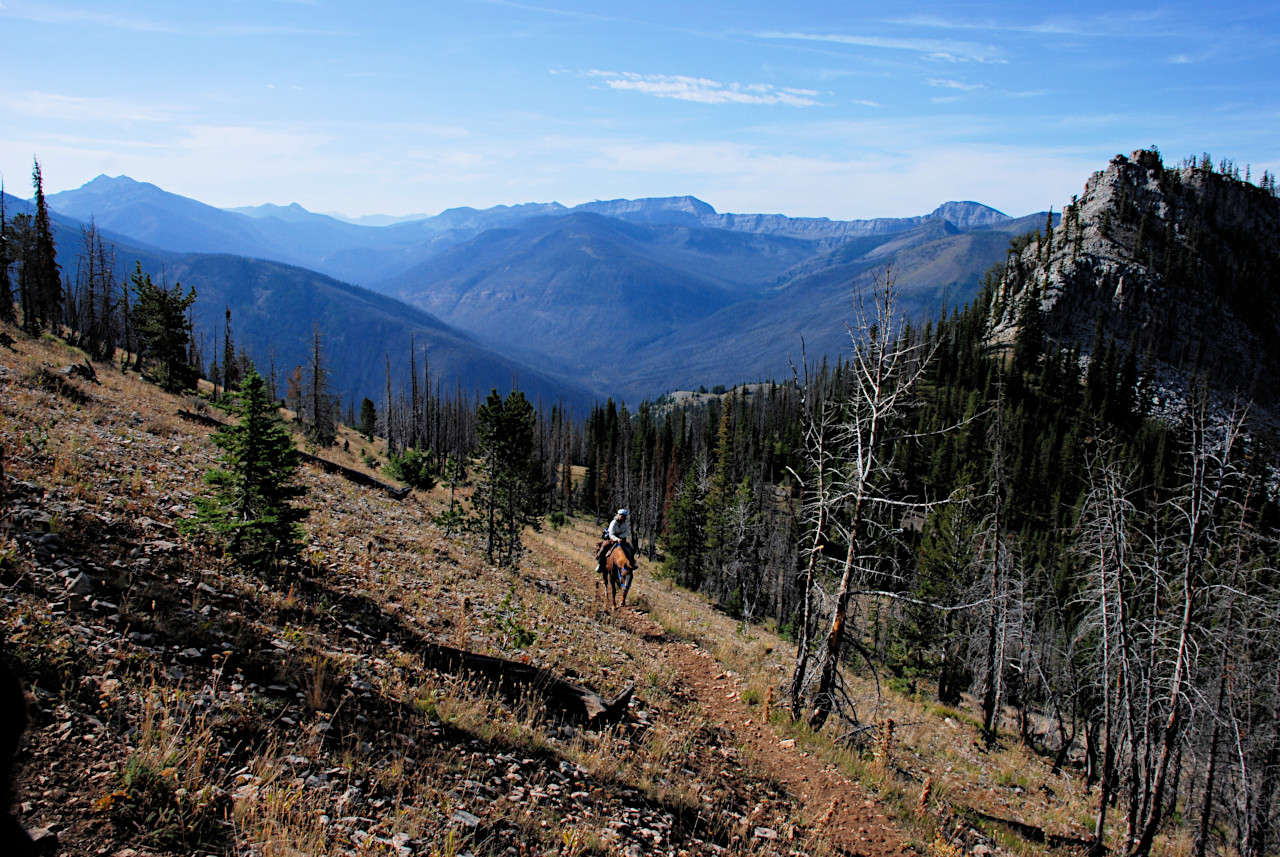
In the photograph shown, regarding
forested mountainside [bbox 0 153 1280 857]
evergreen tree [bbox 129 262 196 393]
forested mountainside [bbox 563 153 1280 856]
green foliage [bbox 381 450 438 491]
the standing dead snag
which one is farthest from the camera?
green foliage [bbox 381 450 438 491]

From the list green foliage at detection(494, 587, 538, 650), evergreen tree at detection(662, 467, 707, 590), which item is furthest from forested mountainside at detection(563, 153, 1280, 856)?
green foliage at detection(494, 587, 538, 650)

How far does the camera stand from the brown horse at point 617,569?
1947cm

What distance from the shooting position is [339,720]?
22.9 feet

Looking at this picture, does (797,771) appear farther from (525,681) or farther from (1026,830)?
(1026,830)

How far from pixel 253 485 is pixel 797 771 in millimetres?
11278

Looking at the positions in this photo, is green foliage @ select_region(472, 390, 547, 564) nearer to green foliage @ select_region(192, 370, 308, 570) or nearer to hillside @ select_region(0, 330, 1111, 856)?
hillside @ select_region(0, 330, 1111, 856)

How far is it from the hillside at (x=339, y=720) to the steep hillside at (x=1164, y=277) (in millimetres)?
157668

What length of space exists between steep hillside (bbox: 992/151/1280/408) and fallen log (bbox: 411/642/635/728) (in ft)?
526

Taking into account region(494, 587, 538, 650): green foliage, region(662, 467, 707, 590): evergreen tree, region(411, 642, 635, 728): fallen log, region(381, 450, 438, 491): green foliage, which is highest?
region(411, 642, 635, 728): fallen log

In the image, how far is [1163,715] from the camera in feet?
87.0

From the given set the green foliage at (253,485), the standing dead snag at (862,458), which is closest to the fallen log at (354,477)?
the green foliage at (253,485)

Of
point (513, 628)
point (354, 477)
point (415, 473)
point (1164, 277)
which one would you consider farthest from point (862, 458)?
point (1164, 277)

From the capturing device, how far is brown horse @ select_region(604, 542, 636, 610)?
19469 mm

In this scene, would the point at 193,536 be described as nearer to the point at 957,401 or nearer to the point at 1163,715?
the point at 1163,715
